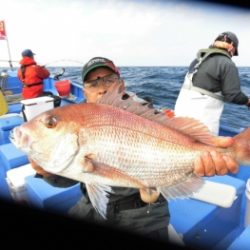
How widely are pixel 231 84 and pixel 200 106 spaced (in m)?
0.42

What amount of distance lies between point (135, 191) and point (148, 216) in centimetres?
18

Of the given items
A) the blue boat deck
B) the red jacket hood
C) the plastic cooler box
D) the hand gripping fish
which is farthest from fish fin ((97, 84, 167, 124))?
the red jacket hood

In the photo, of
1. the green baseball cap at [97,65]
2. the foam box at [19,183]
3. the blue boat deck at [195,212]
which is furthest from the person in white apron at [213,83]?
the foam box at [19,183]

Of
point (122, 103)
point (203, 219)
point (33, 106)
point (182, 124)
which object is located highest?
point (122, 103)

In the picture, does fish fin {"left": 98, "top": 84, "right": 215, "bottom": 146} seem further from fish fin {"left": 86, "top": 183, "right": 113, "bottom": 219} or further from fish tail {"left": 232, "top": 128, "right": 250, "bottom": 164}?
fish fin {"left": 86, "top": 183, "right": 113, "bottom": 219}

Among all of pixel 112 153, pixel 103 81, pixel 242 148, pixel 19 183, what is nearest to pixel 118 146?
pixel 112 153

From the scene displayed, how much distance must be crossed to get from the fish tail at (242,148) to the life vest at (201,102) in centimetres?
210

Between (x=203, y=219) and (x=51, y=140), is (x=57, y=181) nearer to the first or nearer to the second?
(x=51, y=140)

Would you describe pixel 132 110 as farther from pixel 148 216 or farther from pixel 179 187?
pixel 148 216

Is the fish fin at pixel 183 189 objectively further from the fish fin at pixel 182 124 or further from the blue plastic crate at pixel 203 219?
the blue plastic crate at pixel 203 219

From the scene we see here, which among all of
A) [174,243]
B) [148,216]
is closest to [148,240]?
[148,216]

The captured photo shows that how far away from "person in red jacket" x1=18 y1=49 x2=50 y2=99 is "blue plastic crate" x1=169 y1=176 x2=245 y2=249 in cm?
508

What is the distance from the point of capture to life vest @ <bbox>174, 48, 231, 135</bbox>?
3.52 metres

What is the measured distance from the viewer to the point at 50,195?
→ 247 cm
